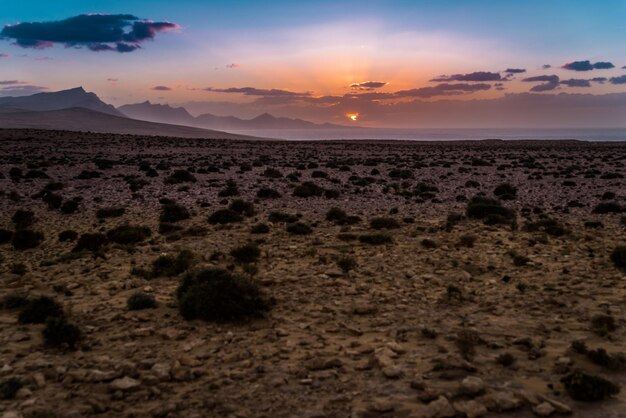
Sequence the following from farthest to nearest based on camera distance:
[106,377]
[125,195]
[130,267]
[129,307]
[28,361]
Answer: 1. [125,195]
2. [130,267]
3. [129,307]
4. [28,361]
5. [106,377]

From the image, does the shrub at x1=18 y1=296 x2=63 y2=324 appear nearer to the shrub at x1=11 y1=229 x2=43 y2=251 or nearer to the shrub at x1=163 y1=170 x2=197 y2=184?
the shrub at x1=11 y1=229 x2=43 y2=251

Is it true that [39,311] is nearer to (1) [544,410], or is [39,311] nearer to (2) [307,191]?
(1) [544,410]

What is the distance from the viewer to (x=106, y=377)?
21.3 ft

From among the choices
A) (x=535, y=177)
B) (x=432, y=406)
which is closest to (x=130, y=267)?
(x=432, y=406)

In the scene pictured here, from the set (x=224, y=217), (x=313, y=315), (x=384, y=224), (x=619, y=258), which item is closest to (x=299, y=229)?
(x=384, y=224)

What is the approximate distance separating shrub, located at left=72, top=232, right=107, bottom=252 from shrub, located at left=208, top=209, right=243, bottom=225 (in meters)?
4.28

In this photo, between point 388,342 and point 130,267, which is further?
point 130,267

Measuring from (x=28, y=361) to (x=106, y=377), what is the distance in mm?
1442

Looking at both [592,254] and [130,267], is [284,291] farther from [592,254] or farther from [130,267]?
[592,254]

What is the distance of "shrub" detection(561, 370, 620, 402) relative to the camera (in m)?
5.77

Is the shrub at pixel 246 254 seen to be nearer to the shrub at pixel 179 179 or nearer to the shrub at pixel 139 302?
the shrub at pixel 139 302

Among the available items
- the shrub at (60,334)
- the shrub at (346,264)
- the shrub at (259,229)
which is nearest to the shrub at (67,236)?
the shrub at (259,229)

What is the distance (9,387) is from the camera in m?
6.05

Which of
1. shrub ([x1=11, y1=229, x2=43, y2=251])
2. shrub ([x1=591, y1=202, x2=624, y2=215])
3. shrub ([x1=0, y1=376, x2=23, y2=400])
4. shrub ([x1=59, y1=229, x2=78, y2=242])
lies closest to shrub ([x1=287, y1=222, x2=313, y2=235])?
shrub ([x1=59, y1=229, x2=78, y2=242])
